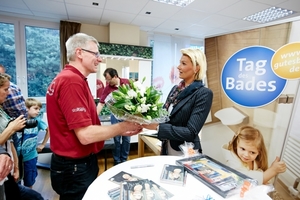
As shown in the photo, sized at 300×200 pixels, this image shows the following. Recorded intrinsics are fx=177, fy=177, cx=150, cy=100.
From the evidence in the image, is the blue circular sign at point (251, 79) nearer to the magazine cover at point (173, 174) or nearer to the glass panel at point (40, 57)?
the magazine cover at point (173, 174)

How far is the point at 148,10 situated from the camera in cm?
328

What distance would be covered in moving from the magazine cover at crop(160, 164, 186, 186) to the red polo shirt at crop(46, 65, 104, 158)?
0.53 m

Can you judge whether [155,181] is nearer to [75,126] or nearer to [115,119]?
[75,126]

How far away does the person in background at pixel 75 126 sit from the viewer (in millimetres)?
1065

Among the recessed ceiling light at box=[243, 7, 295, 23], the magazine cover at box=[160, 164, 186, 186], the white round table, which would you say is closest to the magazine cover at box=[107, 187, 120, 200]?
the white round table

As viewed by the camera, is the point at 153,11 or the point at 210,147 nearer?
the point at 210,147

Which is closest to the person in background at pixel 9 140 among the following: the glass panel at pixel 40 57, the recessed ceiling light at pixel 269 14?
the glass panel at pixel 40 57

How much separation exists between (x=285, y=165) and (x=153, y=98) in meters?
0.97

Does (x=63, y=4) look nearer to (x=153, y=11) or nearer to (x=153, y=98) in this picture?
(x=153, y=11)

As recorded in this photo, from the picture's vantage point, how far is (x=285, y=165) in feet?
3.79

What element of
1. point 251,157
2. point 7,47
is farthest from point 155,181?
point 7,47

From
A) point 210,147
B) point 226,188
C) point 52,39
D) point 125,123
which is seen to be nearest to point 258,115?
point 210,147

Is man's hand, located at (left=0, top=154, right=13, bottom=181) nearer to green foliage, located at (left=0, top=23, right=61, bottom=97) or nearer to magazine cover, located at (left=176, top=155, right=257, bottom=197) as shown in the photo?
magazine cover, located at (left=176, top=155, right=257, bottom=197)

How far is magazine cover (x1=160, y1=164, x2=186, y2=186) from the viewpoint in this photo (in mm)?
930
